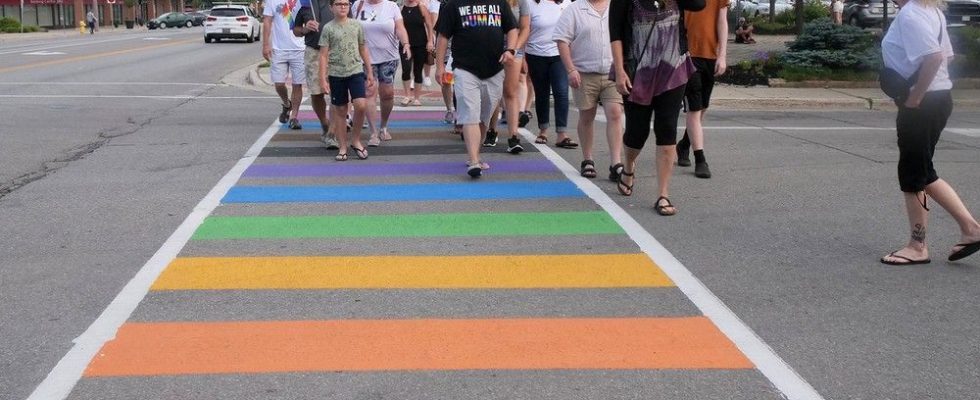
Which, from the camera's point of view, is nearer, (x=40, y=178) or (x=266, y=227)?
(x=266, y=227)

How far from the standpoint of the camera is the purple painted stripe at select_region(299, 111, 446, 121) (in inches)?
550

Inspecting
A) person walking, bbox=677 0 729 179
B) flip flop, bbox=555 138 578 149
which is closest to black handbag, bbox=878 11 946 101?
person walking, bbox=677 0 729 179

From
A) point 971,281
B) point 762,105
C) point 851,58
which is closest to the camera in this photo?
point 971,281

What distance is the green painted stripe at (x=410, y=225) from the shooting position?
23.5 feet

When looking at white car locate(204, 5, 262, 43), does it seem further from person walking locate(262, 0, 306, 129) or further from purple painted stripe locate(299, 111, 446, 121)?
person walking locate(262, 0, 306, 129)

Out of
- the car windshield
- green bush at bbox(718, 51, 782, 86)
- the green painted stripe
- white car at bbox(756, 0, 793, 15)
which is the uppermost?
white car at bbox(756, 0, 793, 15)

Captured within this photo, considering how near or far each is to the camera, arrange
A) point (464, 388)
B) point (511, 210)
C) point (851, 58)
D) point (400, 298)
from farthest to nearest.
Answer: point (851, 58), point (511, 210), point (400, 298), point (464, 388)

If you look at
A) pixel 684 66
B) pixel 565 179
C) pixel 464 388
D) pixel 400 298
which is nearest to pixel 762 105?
pixel 565 179

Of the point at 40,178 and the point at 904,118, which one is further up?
the point at 904,118

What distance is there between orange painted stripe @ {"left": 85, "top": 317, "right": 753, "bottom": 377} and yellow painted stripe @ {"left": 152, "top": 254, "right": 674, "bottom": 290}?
69cm

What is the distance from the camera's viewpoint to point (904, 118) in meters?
6.18

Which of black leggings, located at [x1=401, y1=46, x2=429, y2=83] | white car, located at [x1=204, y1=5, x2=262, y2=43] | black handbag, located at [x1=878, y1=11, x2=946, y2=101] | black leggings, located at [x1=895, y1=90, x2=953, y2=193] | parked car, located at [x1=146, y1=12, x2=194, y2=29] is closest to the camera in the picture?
black handbag, located at [x1=878, y1=11, x2=946, y2=101]

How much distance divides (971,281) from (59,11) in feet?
268

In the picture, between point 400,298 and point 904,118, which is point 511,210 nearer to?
point 400,298
